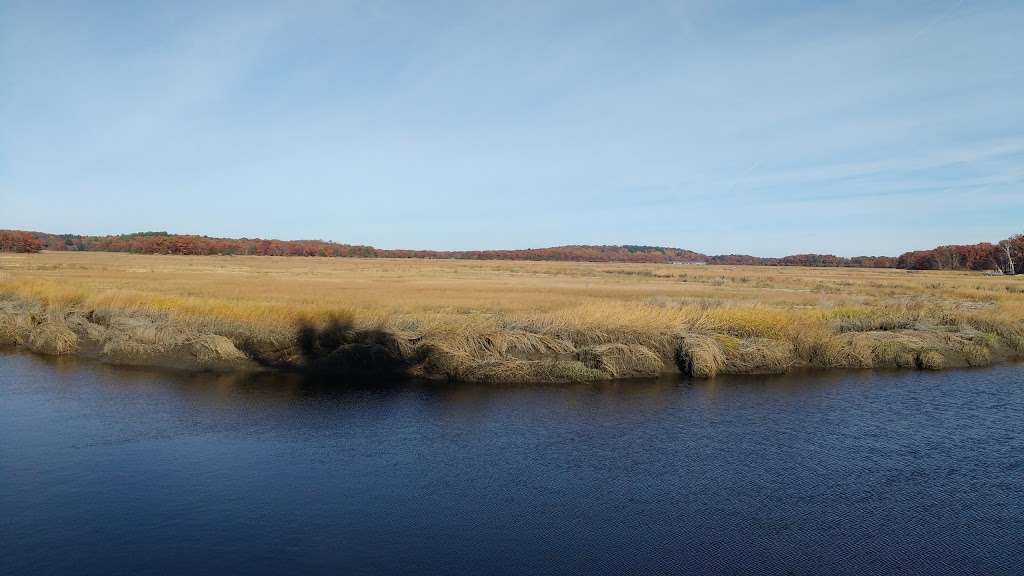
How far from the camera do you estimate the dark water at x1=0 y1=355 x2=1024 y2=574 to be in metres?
9.75

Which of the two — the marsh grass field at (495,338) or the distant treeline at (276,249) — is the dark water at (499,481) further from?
the distant treeline at (276,249)

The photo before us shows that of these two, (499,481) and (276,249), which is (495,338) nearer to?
(499,481)

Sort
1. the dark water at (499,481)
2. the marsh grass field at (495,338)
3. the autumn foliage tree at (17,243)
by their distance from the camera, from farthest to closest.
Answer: the autumn foliage tree at (17,243) → the marsh grass field at (495,338) → the dark water at (499,481)

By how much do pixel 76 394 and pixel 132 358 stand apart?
516cm

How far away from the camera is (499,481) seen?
494 inches

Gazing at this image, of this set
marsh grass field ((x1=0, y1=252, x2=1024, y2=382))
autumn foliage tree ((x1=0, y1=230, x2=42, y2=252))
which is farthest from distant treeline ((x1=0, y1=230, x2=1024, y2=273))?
marsh grass field ((x1=0, y1=252, x2=1024, y2=382))

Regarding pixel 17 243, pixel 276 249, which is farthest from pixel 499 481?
pixel 276 249

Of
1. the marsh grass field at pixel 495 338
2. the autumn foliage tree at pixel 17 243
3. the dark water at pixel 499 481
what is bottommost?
the dark water at pixel 499 481

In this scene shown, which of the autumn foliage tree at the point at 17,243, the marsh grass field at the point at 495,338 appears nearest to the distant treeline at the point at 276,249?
the autumn foliage tree at the point at 17,243

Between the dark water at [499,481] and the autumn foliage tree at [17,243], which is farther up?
the autumn foliage tree at [17,243]

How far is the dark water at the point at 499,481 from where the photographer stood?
975 cm

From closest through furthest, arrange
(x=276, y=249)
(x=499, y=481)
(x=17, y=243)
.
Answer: (x=499, y=481) → (x=17, y=243) → (x=276, y=249)

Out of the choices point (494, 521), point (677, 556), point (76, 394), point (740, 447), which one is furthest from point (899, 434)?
point (76, 394)

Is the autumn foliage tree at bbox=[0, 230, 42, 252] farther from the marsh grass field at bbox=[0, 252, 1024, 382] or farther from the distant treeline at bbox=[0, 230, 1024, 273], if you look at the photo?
the marsh grass field at bbox=[0, 252, 1024, 382]
